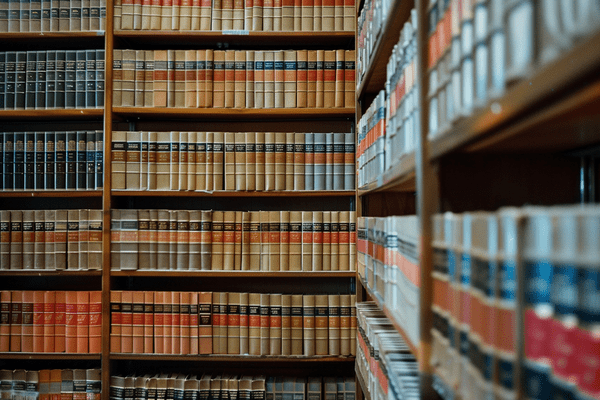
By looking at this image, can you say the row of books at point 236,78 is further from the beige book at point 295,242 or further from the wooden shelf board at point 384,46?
the beige book at point 295,242

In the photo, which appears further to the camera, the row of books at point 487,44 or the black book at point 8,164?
the black book at point 8,164

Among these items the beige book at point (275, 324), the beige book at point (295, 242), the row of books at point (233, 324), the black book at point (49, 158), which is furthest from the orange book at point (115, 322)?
the beige book at point (295, 242)

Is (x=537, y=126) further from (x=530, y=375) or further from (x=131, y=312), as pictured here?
(x=131, y=312)

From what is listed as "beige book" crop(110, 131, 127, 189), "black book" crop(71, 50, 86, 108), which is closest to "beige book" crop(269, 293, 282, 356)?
Result: "beige book" crop(110, 131, 127, 189)

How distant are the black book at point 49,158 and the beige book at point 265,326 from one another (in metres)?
1.18

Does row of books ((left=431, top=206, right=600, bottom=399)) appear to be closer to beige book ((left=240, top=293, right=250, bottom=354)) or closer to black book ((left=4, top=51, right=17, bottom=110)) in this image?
beige book ((left=240, top=293, right=250, bottom=354))

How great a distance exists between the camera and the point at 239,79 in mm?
2240

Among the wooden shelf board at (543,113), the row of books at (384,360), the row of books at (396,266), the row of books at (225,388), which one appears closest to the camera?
the wooden shelf board at (543,113)

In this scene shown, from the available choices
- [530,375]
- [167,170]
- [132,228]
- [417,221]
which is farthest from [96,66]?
[530,375]

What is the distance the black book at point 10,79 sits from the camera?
2252mm

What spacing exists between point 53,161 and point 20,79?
17.5 inches

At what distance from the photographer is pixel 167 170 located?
87.1 inches

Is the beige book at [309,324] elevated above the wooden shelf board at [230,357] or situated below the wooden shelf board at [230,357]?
above

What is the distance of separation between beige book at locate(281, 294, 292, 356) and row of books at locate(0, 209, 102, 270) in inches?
35.8
